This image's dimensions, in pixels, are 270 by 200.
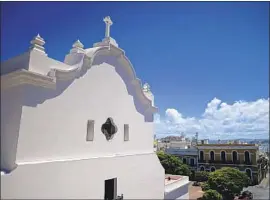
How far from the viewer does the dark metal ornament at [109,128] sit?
5.96m

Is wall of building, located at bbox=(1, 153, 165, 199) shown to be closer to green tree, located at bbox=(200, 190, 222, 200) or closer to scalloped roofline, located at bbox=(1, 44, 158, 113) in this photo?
scalloped roofline, located at bbox=(1, 44, 158, 113)

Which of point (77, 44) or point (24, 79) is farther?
point (77, 44)

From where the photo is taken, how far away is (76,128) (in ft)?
16.8

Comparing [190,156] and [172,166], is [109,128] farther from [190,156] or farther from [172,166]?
[190,156]

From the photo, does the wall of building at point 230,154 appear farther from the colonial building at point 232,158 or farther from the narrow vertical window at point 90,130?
the narrow vertical window at point 90,130

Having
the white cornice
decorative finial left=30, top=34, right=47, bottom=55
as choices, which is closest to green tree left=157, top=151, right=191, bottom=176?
the white cornice

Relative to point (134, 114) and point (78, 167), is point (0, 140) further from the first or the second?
point (134, 114)

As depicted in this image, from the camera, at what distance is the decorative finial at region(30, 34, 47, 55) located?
4.62 meters

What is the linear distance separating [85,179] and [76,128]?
1.12 meters

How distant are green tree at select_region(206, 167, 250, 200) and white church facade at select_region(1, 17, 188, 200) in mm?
18199

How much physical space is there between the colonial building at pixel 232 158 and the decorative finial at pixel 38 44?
101 feet

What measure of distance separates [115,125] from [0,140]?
2740 mm

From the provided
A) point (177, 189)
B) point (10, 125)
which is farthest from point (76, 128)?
point (177, 189)

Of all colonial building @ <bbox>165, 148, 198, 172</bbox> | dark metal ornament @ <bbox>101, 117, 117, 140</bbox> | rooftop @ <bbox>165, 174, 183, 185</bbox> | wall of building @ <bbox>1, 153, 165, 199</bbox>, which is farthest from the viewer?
colonial building @ <bbox>165, 148, 198, 172</bbox>
